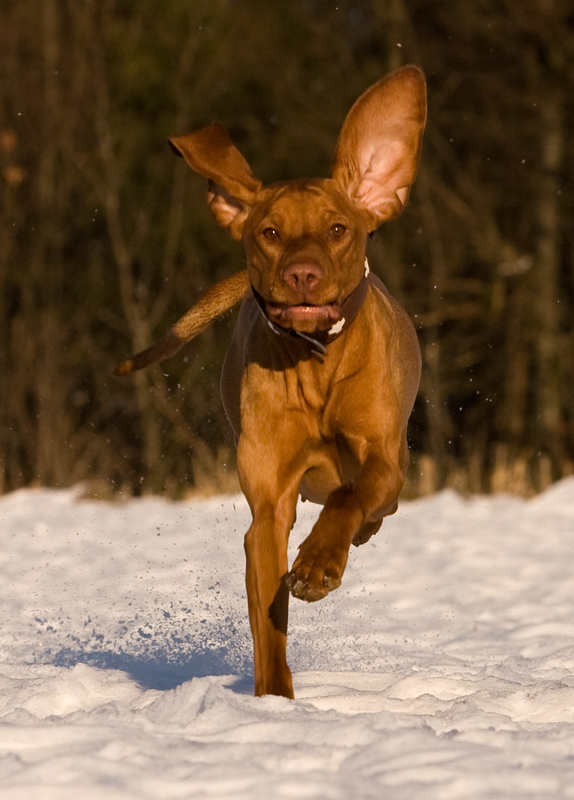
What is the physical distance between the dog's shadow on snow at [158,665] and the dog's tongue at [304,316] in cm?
132

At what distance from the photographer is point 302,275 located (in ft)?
12.4

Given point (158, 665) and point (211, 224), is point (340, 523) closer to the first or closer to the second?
point (158, 665)

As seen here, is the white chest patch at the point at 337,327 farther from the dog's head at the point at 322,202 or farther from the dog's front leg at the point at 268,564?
the dog's front leg at the point at 268,564

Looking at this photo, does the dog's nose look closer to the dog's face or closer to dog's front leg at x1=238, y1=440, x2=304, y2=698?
the dog's face

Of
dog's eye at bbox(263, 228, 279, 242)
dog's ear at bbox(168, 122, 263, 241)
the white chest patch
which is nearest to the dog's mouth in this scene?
the white chest patch

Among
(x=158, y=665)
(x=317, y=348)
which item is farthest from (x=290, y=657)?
(x=317, y=348)

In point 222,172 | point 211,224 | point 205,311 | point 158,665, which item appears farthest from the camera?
point 211,224

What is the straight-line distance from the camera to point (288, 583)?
356cm

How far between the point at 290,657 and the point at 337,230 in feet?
6.10

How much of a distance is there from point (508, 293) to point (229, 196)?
1266 cm

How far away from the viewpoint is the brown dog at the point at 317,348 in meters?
3.88

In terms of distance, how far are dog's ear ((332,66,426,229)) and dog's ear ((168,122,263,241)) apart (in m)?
0.31

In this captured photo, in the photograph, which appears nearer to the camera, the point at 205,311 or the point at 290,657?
the point at 290,657

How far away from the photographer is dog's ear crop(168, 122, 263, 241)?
13.9ft
